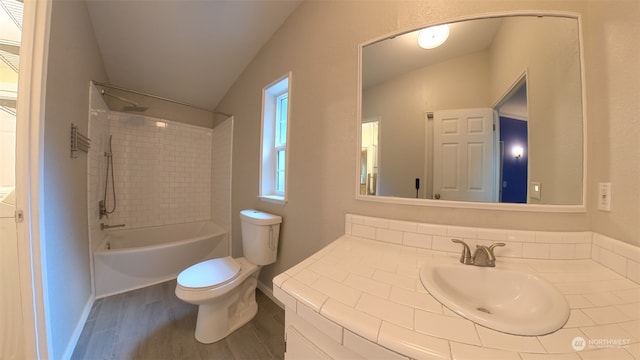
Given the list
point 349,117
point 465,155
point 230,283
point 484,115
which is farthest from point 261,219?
point 484,115

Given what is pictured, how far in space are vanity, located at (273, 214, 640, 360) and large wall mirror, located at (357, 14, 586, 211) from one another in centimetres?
19

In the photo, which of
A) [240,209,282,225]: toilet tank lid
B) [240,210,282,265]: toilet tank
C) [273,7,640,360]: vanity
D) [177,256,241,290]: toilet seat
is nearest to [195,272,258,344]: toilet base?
[177,256,241,290]: toilet seat

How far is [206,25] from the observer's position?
1762mm

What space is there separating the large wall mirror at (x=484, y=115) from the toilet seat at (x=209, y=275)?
1154 mm


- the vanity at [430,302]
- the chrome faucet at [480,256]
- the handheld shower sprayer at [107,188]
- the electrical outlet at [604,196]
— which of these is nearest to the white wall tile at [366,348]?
the vanity at [430,302]

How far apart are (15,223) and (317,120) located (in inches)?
63.3

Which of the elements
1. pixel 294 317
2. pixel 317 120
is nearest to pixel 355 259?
pixel 294 317

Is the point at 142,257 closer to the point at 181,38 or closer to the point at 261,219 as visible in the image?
the point at 261,219

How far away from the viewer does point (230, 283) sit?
1388 mm

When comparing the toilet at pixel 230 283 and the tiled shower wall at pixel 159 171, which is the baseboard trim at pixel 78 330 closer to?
the toilet at pixel 230 283

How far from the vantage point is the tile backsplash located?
28.4 inches

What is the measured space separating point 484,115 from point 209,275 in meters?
1.91

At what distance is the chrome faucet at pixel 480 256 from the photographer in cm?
Result: 79

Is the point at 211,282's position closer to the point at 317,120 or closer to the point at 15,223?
the point at 15,223
